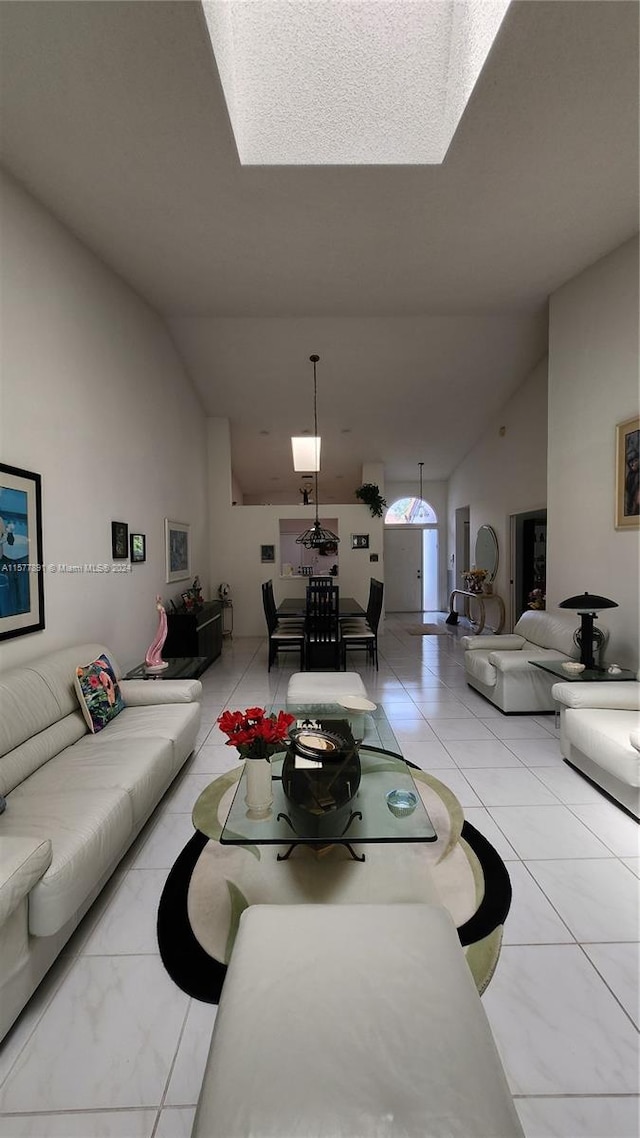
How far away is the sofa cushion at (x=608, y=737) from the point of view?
2375 millimetres

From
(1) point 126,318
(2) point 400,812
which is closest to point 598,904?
(2) point 400,812

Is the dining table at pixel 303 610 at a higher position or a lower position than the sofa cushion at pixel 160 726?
higher

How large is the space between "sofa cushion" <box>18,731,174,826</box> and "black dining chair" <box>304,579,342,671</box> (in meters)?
2.78

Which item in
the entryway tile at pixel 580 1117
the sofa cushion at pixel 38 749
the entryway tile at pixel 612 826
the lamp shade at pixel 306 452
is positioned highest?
the lamp shade at pixel 306 452

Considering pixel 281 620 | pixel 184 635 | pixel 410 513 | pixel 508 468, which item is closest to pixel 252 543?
pixel 281 620

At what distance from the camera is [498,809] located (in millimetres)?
2523

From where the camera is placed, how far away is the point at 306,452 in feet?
19.4

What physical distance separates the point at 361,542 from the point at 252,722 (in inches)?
244

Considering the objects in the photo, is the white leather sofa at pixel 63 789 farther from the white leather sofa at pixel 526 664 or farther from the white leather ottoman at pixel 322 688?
the white leather sofa at pixel 526 664

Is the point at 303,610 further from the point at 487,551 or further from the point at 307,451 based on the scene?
the point at 487,551

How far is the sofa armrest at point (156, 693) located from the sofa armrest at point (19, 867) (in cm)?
163

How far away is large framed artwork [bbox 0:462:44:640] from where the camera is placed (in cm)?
250

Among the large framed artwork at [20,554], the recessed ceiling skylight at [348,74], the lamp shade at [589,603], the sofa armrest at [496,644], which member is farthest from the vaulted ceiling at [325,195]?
the sofa armrest at [496,644]

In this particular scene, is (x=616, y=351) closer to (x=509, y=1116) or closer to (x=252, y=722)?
(x=252, y=722)
